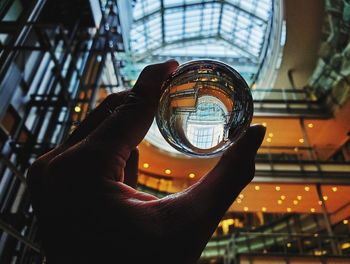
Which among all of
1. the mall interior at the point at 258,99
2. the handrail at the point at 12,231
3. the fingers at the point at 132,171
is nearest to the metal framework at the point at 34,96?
the mall interior at the point at 258,99

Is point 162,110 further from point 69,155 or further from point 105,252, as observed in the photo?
point 105,252

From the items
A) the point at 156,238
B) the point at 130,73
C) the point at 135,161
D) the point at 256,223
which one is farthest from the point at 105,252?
the point at 256,223

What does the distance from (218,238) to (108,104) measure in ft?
55.7

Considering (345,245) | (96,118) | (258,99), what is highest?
(258,99)

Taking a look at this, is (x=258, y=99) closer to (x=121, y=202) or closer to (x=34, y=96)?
(x=34, y=96)

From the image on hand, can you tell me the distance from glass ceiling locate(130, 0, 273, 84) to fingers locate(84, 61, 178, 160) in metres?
17.4

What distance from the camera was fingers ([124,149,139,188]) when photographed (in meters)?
0.88

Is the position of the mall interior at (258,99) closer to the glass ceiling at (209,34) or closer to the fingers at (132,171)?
the glass ceiling at (209,34)

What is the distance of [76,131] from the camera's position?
2.70ft

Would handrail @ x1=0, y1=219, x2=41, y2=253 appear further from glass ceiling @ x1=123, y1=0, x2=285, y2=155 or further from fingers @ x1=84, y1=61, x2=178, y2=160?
glass ceiling @ x1=123, y1=0, x2=285, y2=155

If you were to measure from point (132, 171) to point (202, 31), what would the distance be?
23540 mm

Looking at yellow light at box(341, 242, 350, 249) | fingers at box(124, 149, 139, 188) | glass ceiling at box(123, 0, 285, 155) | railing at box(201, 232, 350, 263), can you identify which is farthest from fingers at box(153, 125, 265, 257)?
glass ceiling at box(123, 0, 285, 155)

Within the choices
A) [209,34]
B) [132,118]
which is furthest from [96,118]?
[209,34]

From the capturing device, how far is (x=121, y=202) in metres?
0.65
